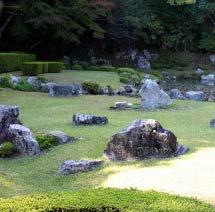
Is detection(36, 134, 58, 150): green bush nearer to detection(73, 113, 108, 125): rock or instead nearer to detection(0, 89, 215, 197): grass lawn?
detection(0, 89, 215, 197): grass lawn

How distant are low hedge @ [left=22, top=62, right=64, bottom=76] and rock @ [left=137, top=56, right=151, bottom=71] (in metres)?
12.5

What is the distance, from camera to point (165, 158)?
8.99 meters

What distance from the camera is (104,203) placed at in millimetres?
5102

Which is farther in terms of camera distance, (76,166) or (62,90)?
(62,90)

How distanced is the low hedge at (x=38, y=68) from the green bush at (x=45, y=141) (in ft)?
53.7

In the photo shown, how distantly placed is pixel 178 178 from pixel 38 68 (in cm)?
2035

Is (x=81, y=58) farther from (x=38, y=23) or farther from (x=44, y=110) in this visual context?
(x=44, y=110)

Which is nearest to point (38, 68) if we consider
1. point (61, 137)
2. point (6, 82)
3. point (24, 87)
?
point (6, 82)

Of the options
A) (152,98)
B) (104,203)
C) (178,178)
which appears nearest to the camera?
(104,203)

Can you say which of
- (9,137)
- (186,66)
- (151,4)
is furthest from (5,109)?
(151,4)

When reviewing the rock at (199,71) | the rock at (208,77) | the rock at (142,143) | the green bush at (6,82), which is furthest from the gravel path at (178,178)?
the rock at (199,71)

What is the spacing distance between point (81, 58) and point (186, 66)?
30.4ft

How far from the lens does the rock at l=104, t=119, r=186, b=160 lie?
29.8ft

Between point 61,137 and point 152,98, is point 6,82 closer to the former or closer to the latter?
point 152,98
